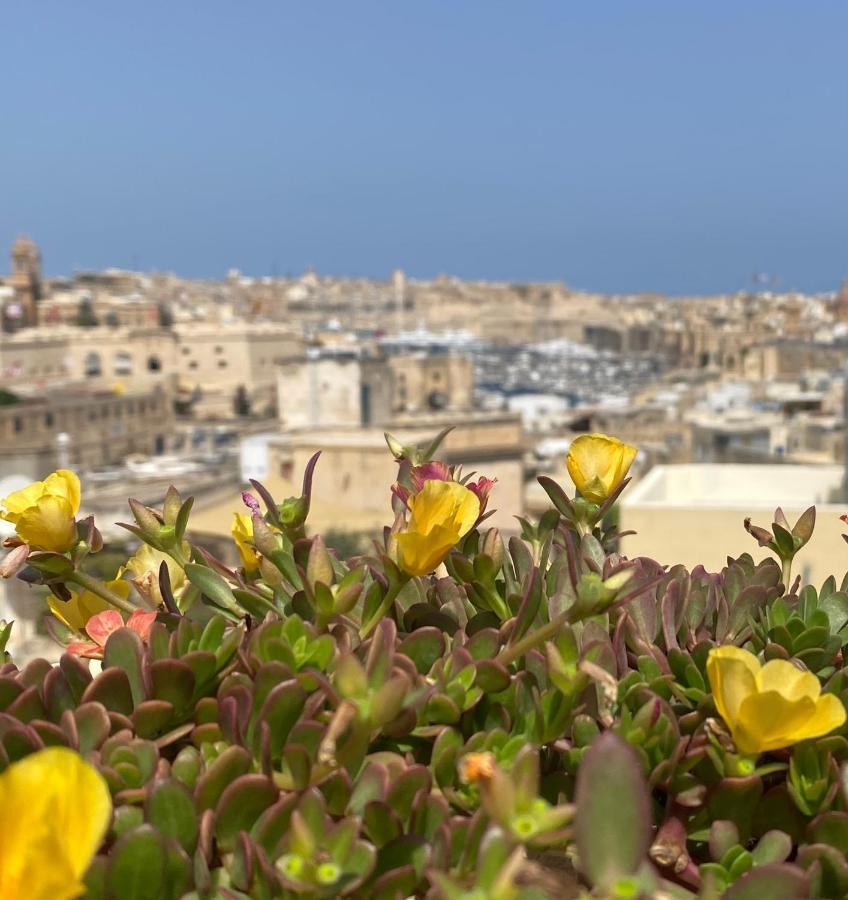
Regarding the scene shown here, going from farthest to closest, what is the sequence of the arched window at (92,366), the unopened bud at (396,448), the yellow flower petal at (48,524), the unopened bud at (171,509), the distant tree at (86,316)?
the distant tree at (86,316), the arched window at (92,366), the unopened bud at (396,448), the unopened bud at (171,509), the yellow flower petal at (48,524)

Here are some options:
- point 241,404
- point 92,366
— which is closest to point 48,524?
point 241,404

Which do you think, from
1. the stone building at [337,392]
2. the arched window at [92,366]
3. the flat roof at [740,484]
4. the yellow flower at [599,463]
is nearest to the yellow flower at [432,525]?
the yellow flower at [599,463]

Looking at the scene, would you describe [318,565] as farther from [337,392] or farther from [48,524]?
[337,392]

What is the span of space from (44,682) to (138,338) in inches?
2073

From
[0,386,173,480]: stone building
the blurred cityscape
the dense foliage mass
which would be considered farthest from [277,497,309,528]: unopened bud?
[0,386,173,480]: stone building

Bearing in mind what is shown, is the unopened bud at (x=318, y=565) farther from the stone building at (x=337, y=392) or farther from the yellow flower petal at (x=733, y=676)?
the stone building at (x=337, y=392)

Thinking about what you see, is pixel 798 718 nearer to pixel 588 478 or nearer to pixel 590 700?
pixel 590 700

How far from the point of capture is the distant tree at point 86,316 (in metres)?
59.2

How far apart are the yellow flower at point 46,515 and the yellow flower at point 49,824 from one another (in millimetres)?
569

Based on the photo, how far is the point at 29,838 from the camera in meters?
0.86

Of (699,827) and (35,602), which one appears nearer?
(699,827)

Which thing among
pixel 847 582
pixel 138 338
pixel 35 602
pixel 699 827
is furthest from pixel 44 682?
pixel 138 338

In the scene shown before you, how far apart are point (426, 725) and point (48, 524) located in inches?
21.9

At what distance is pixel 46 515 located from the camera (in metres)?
1.43
